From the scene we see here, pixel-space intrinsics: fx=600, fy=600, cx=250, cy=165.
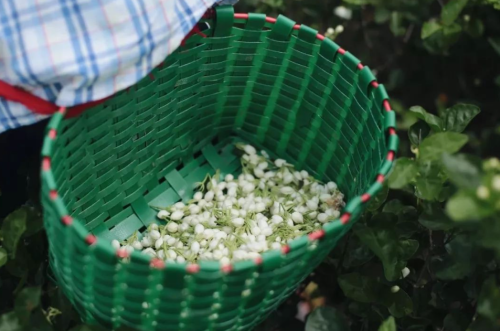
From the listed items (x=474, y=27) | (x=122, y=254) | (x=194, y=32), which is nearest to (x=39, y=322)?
(x=122, y=254)

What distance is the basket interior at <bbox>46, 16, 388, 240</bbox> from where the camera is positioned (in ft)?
2.90

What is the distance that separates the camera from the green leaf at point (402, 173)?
71 cm

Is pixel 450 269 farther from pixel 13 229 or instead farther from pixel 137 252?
pixel 13 229

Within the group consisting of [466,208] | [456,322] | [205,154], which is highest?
[466,208]

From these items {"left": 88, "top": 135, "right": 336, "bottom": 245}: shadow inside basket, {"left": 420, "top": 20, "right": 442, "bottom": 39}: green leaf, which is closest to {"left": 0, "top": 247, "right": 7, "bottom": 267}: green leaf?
{"left": 88, "top": 135, "right": 336, "bottom": 245}: shadow inside basket

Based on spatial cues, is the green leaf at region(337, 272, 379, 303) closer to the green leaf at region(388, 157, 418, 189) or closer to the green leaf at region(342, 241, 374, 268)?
the green leaf at region(342, 241, 374, 268)

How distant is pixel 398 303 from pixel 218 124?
1.51 feet

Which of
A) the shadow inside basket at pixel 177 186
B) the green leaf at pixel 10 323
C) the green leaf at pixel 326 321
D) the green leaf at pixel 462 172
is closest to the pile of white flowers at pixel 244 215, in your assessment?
the shadow inside basket at pixel 177 186

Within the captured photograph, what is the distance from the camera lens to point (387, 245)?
81 centimetres

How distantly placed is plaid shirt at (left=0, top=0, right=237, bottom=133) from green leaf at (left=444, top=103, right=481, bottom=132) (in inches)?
16.2

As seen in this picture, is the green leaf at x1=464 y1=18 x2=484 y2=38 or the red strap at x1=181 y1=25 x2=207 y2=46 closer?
the red strap at x1=181 y1=25 x2=207 y2=46

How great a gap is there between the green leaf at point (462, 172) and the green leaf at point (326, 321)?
0.99ft

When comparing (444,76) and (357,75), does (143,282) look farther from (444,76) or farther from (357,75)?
(444,76)

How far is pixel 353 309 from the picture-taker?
0.90 meters
